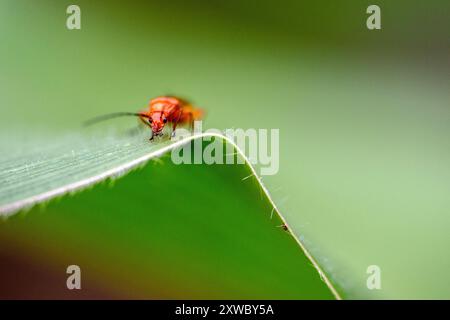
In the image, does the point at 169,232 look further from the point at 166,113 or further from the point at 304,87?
the point at 304,87

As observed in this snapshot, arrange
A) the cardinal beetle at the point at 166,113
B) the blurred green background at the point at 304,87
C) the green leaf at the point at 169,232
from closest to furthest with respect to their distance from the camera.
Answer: the green leaf at the point at 169,232 < the blurred green background at the point at 304,87 < the cardinal beetle at the point at 166,113

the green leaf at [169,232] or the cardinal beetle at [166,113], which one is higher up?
the cardinal beetle at [166,113]

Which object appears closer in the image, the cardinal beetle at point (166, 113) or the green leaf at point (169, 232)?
the green leaf at point (169, 232)

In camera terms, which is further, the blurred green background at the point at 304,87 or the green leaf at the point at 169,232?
the blurred green background at the point at 304,87

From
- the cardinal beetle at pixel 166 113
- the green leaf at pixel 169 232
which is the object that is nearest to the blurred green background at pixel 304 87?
the cardinal beetle at pixel 166 113

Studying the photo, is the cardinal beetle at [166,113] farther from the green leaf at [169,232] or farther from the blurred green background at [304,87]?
the green leaf at [169,232]

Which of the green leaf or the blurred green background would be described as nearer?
the green leaf

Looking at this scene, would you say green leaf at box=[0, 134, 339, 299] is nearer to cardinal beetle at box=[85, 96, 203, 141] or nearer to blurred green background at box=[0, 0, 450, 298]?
blurred green background at box=[0, 0, 450, 298]

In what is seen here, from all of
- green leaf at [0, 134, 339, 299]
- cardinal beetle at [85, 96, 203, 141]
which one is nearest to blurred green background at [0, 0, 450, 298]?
cardinal beetle at [85, 96, 203, 141]

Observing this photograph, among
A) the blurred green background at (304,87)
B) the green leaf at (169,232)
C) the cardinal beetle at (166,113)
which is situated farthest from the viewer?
the cardinal beetle at (166,113)
